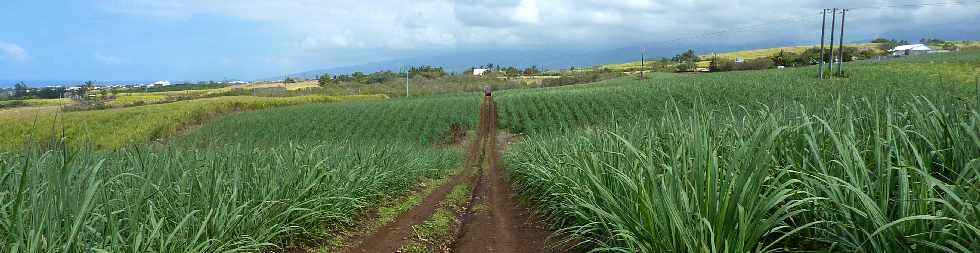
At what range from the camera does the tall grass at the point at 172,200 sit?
3.12 metres

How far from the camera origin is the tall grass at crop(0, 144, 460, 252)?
3115 millimetres

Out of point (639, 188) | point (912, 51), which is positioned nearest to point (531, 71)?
point (912, 51)

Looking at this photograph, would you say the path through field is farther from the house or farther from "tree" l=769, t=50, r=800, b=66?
the house

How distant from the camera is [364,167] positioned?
8.90 meters

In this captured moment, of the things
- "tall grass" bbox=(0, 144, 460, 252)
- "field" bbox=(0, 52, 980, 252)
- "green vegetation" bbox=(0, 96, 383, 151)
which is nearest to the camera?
"field" bbox=(0, 52, 980, 252)

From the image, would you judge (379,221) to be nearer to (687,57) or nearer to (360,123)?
(360,123)

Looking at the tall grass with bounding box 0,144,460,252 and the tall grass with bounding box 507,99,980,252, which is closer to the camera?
the tall grass with bounding box 507,99,980,252

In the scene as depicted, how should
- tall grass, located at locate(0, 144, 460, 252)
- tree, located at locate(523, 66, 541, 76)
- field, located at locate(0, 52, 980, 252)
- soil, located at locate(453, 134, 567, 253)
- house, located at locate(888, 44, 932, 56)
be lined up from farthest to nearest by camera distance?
1. tree, located at locate(523, 66, 541, 76)
2. house, located at locate(888, 44, 932, 56)
3. soil, located at locate(453, 134, 567, 253)
4. tall grass, located at locate(0, 144, 460, 252)
5. field, located at locate(0, 52, 980, 252)

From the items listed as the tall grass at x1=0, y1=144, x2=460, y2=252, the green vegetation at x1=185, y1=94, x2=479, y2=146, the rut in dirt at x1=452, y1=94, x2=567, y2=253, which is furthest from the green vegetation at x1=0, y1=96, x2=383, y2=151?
the tall grass at x1=0, y1=144, x2=460, y2=252

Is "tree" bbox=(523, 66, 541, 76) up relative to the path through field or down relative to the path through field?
up

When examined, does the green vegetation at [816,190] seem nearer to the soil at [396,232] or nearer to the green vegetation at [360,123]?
the soil at [396,232]

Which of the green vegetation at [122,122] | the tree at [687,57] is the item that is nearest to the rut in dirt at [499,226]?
the green vegetation at [122,122]

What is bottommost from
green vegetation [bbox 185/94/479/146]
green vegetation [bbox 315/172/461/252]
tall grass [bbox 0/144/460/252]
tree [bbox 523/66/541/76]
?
green vegetation [bbox 185/94/479/146]

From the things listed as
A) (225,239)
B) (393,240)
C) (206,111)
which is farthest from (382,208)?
(206,111)
